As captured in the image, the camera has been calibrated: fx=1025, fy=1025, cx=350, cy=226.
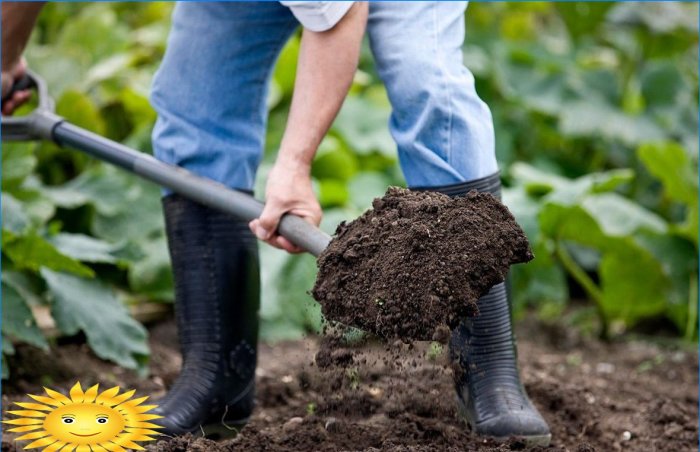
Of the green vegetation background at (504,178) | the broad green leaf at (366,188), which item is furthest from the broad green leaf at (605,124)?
the broad green leaf at (366,188)

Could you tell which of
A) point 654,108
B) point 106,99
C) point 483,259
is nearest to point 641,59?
point 654,108

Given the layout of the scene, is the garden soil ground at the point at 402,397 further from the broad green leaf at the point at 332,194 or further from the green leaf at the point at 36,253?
the broad green leaf at the point at 332,194

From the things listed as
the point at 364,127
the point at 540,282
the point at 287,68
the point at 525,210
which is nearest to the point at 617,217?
the point at 525,210

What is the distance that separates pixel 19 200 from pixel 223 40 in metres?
1.13

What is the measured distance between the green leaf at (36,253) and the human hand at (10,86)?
326 millimetres

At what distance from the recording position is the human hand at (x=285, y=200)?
6.68 ft

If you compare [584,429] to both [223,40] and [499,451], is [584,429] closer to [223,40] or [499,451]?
[499,451]

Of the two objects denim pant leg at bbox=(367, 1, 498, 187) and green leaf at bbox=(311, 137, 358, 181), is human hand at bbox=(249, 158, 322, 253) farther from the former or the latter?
green leaf at bbox=(311, 137, 358, 181)

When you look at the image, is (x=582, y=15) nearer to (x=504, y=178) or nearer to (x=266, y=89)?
(x=504, y=178)

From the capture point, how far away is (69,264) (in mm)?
2607

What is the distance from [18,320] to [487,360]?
121 cm

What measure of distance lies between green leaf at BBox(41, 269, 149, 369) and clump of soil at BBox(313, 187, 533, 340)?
977 mm

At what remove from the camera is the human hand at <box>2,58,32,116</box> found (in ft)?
8.60

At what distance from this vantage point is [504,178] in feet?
14.3
